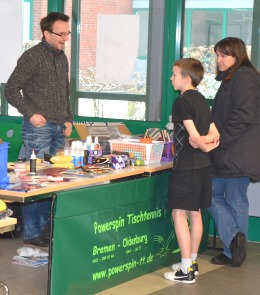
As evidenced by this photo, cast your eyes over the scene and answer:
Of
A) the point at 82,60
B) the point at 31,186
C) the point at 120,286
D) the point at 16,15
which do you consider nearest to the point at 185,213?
the point at 120,286

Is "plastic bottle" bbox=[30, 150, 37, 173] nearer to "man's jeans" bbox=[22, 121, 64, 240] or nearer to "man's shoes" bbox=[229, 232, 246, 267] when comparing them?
"man's jeans" bbox=[22, 121, 64, 240]

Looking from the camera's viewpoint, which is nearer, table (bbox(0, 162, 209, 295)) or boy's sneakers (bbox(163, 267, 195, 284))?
table (bbox(0, 162, 209, 295))

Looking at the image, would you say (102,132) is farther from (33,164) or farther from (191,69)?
(33,164)

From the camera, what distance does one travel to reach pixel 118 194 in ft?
19.4

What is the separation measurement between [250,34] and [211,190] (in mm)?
1903

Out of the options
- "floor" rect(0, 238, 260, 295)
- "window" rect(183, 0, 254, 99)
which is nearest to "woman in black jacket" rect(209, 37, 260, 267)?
"floor" rect(0, 238, 260, 295)

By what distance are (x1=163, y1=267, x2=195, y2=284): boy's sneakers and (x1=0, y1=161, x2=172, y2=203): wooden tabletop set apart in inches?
29.8

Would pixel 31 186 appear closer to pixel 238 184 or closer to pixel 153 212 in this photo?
pixel 153 212

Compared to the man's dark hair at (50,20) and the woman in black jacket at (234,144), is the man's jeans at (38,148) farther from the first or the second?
the woman in black jacket at (234,144)

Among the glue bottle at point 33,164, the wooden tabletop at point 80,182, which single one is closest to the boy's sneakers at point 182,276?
the wooden tabletop at point 80,182

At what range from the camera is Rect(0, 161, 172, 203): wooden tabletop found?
16.5 ft

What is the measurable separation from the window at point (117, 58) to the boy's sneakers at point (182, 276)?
2.16 metres

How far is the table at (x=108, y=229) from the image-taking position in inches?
211

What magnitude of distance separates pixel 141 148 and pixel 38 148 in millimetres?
824
